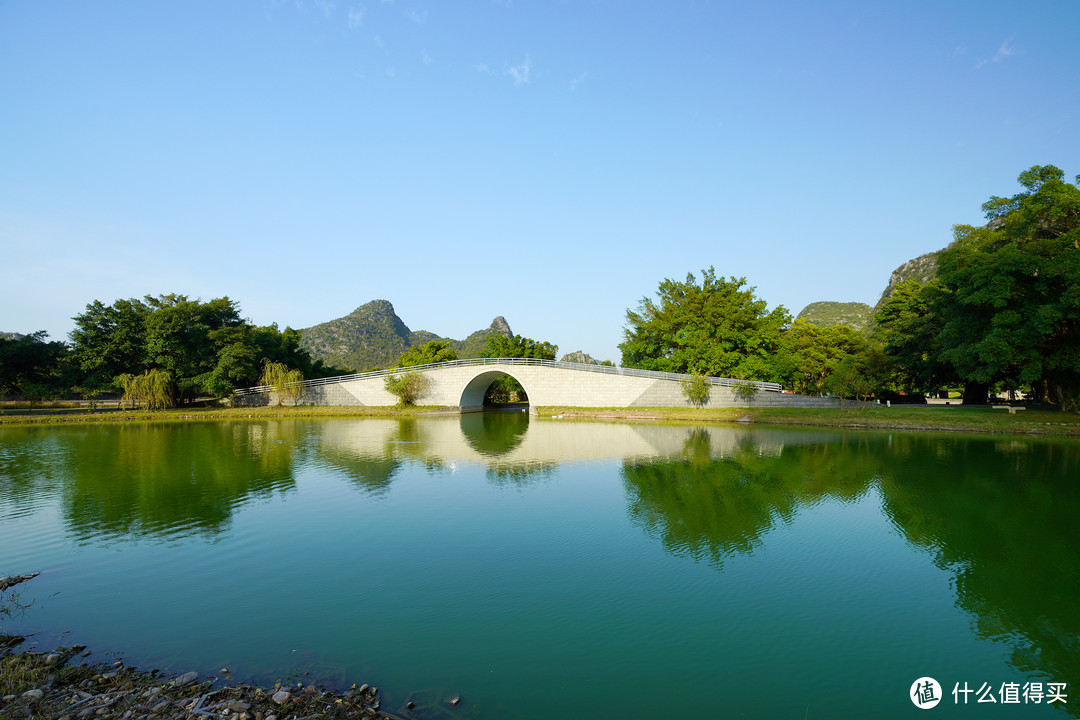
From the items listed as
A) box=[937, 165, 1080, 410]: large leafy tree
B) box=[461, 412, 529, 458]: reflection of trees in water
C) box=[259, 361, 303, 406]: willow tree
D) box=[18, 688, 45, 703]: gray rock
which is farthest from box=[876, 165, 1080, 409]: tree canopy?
box=[259, 361, 303, 406]: willow tree

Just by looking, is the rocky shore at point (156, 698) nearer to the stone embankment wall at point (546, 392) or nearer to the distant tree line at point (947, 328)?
the distant tree line at point (947, 328)

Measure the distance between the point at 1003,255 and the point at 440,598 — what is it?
992 inches

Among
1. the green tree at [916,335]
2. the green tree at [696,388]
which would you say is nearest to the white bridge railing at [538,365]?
the green tree at [696,388]

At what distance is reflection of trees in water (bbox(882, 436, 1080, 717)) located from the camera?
538 centimetres

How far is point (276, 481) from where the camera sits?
13297 mm

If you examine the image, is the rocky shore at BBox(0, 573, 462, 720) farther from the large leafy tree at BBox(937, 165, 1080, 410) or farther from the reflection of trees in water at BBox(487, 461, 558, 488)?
the large leafy tree at BBox(937, 165, 1080, 410)

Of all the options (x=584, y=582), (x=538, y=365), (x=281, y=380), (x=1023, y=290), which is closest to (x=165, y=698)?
(x=584, y=582)

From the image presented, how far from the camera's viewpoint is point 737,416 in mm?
28969

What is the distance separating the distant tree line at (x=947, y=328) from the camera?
2067cm

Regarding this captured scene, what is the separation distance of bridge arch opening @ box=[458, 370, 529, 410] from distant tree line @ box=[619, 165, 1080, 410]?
Result: 1091cm

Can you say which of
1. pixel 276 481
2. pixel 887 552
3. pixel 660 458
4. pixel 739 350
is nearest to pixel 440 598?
pixel 887 552

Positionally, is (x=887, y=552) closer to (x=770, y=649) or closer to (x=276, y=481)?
(x=770, y=649)

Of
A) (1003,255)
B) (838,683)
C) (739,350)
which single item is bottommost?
(838,683)

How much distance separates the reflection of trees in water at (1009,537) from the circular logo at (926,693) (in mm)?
886
